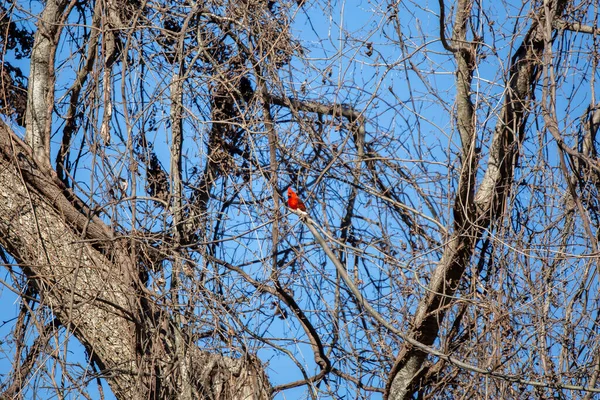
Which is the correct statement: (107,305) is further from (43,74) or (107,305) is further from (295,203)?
(43,74)

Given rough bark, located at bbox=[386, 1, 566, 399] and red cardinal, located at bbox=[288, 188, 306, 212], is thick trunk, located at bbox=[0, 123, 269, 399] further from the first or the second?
rough bark, located at bbox=[386, 1, 566, 399]

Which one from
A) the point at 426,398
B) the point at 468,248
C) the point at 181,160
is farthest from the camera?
the point at 181,160

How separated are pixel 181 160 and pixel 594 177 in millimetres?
2697

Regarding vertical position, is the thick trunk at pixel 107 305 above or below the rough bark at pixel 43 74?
below

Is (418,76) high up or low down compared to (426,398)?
up

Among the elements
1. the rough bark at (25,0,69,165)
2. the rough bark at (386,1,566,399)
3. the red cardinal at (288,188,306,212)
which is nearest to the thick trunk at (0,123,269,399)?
the rough bark at (25,0,69,165)

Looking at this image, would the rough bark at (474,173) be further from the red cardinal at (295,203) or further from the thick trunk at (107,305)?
the thick trunk at (107,305)

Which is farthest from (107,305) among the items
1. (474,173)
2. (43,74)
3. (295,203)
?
(474,173)

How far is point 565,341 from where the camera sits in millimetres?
4742

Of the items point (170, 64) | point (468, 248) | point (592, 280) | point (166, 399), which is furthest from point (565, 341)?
point (170, 64)

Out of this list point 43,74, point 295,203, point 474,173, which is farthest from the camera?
point 43,74

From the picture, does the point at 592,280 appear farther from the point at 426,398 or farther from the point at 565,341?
the point at 426,398

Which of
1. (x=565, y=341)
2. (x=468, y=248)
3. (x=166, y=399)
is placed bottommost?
(x=565, y=341)

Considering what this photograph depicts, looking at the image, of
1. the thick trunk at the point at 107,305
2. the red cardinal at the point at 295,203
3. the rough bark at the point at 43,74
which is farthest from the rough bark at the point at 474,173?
the rough bark at the point at 43,74
